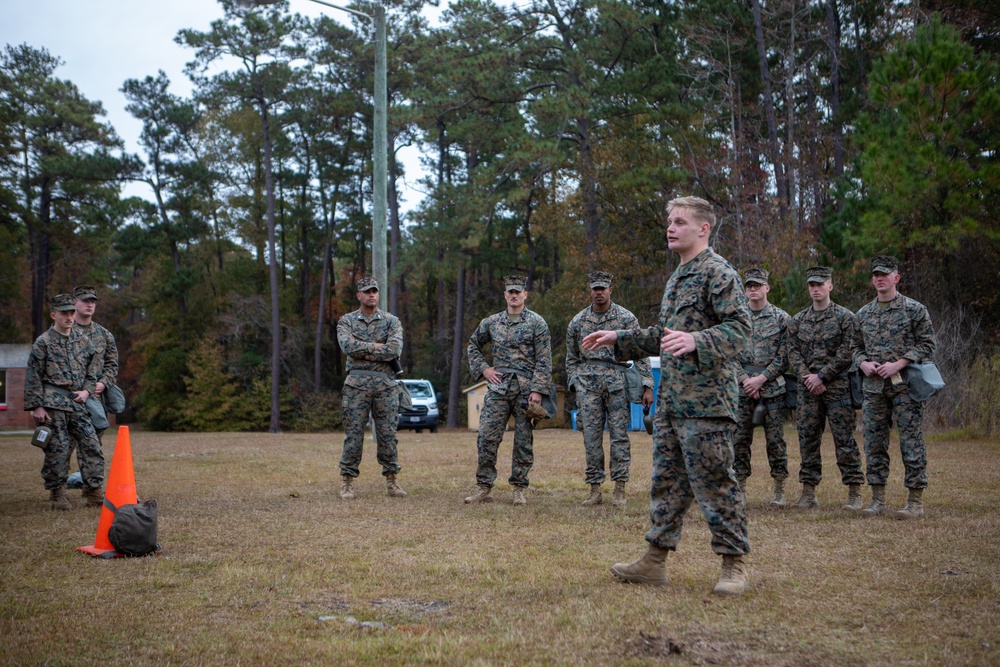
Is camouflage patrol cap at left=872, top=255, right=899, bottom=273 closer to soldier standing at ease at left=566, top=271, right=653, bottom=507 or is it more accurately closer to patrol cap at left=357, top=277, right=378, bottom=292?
soldier standing at ease at left=566, top=271, right=653, bottom=507

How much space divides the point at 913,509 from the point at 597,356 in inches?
129

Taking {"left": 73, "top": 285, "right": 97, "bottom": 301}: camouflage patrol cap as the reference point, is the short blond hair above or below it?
below

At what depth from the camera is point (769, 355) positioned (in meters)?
9.11

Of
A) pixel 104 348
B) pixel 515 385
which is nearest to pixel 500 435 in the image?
pixel 515 385

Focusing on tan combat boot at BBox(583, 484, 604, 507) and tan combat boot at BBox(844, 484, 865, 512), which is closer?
tan combat boot at BBox(844, 484, 865, 512)

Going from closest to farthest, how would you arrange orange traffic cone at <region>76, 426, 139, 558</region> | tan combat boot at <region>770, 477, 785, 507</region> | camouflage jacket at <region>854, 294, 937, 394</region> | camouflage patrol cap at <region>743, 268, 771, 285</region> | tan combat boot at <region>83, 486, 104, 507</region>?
orange traffic cone at <region>76, 426, 139, 558</region> < camouflage jacket at <region>854, 294, 937, 394</region> < camouflage patrol cap at <region>743, 268, 771, 285</region> < tan combat boot at <region>770, 477, 785, 507</region> < tan combat boot at <region>83, 486, 104, 507</region>

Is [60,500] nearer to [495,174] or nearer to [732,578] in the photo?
[732,578]

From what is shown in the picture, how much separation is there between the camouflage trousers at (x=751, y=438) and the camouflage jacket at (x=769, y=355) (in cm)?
13

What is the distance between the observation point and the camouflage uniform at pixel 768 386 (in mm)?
8992

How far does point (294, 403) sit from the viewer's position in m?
44.2

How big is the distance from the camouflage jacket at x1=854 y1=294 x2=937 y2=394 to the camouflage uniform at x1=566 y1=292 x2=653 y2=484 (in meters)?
Answer: 2.07

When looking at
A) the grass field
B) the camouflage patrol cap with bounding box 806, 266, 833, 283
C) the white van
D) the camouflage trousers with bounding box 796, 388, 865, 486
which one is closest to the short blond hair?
the grass field

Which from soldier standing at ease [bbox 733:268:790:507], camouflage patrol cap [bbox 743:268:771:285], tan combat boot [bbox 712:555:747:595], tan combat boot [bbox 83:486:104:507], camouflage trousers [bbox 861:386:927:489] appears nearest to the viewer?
tan combat boot [bbox 712:555:747:595]

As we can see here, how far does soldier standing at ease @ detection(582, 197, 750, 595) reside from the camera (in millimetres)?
5348
